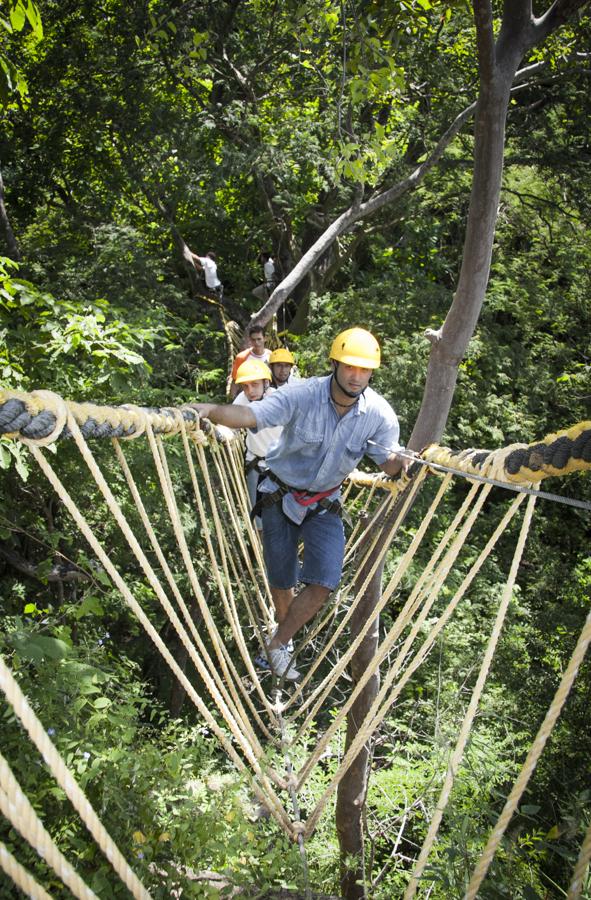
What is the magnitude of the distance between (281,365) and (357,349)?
1.76 meters

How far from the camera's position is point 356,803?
316 centimetres

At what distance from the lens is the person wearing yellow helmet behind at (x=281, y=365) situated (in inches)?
157

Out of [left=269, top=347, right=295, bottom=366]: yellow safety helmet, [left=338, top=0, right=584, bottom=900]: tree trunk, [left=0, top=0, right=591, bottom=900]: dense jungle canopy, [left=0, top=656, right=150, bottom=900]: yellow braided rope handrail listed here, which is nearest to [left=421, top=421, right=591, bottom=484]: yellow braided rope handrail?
[left=0, top=656, right=150, bottom=900]: yellow braided rope handrail

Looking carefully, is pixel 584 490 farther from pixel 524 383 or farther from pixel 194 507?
pixel 194 507

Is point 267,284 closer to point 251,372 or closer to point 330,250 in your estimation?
point 330,250

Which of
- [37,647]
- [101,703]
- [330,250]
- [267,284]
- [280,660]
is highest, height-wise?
[330,250]

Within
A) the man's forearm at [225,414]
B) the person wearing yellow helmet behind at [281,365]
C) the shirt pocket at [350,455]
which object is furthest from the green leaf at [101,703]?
the person wearing yellow helmet behind at [281,365]

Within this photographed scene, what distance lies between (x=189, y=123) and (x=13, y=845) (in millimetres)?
6386

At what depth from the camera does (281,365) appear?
4.06m

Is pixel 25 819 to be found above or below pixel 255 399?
below

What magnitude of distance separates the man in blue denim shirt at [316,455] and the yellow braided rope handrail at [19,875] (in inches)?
58.4

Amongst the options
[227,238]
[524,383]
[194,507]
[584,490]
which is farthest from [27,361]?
[227,238]

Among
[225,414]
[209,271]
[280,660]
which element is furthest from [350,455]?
[209,271]

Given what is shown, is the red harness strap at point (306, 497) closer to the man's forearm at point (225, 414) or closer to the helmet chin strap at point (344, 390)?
the helmet chin strap at point (344, 390)
